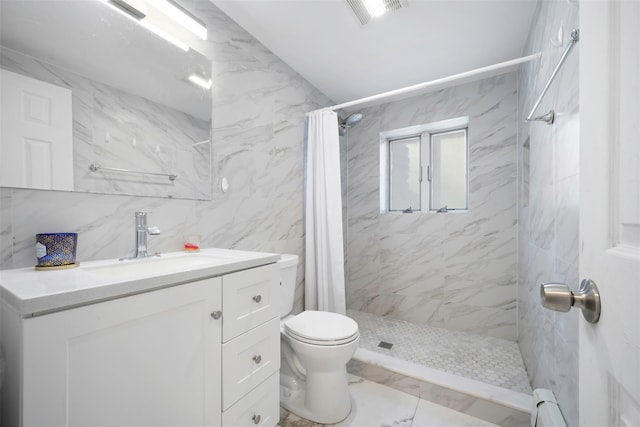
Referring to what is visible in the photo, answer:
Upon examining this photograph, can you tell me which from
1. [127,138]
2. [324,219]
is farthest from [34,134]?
[324,219]

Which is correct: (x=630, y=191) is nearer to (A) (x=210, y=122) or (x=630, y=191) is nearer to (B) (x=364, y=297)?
(A) (x=210, y=122)

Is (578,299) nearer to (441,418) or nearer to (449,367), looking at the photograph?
(441,418)

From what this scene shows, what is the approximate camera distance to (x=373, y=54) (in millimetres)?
1988

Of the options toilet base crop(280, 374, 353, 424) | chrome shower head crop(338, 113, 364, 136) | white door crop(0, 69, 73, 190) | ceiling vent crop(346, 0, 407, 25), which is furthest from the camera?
chrome shower head crop(338, 113, 364, 136)

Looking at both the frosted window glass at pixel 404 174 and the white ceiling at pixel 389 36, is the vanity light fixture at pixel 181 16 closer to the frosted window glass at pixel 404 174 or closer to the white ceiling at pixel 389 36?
the white ceiling at pixel 389 36

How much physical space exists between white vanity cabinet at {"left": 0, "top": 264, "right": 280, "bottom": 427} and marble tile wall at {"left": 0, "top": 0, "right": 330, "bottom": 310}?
0.47m

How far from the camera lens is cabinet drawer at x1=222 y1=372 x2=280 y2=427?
3.35 ft

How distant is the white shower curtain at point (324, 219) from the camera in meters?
2.17

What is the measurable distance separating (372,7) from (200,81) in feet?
3.58

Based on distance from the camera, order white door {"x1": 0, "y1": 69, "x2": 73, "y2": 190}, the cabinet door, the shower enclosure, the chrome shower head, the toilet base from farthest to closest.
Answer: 1. the chrome shower head
2. the shower enclosure
3. the toilet base
4. white door {"x1": 0, "y1": 69, "x2": 73, "y2": 190}
5. the cabinet door

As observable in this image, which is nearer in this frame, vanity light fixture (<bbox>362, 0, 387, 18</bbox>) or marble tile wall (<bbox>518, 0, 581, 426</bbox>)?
marble tile wall (<bbox>518, 0, 581, 426</bbox>)

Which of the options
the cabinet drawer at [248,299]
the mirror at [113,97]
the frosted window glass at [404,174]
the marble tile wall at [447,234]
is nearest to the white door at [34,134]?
the mirror at [113,97]

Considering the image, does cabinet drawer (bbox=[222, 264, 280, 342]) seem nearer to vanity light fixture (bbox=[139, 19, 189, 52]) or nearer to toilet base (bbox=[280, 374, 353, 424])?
toilet base (bbox=[280, 374, 353, 424])

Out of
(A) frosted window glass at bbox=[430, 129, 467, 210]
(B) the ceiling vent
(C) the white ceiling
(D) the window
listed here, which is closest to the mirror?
(C) the white ceiling
